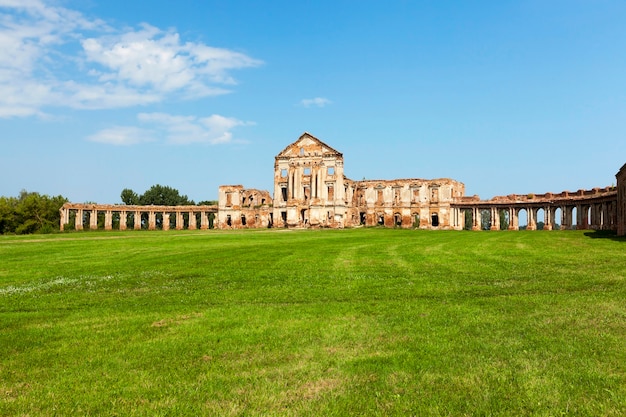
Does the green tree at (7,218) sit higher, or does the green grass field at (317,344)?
the green tree at (7,218)

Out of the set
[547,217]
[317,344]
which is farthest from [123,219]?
[317,344]

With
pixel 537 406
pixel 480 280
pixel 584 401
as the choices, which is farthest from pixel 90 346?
pixel 480 280

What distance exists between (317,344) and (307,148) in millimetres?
64611

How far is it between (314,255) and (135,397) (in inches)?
651

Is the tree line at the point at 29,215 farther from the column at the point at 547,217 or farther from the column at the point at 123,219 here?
the column at the point at 547,217

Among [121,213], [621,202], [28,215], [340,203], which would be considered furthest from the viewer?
[121,213]

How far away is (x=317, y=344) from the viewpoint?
27.0 feet

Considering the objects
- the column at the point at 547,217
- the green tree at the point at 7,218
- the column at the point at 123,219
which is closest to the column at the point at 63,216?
the green tree at the point at 7,218

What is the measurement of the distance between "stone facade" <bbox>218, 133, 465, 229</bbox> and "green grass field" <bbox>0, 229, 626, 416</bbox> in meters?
54.4

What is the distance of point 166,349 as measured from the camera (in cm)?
808

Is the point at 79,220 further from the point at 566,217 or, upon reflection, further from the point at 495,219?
the point at 566,217

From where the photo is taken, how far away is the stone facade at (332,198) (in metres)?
70.5

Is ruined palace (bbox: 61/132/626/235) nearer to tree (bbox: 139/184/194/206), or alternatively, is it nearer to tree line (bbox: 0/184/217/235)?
tree line (bbox: 0/184/217/235)

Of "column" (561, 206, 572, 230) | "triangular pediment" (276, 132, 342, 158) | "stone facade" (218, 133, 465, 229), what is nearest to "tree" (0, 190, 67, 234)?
"stone facade" (218, 133, 465, 229)
